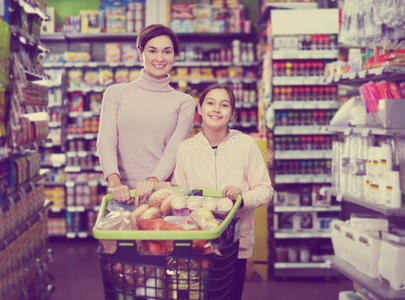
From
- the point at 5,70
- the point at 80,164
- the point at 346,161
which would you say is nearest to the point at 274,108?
the point at 346,161

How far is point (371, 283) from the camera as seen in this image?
9.94ft

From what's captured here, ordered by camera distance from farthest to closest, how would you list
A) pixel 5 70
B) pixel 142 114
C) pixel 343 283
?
pixel 343 283 < pixel 5 70 < pixel 142 114

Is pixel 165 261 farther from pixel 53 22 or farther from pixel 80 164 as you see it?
pixel 53 22

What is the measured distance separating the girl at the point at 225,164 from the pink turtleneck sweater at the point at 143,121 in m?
0.22

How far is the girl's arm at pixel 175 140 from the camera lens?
2.08m

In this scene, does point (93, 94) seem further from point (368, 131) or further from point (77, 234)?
point (368, 131)

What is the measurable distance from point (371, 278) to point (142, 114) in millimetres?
1874

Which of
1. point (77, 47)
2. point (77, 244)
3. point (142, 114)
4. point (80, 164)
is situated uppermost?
point (77, 47)

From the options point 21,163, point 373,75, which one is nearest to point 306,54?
point 373,75

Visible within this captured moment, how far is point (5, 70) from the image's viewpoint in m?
3.03

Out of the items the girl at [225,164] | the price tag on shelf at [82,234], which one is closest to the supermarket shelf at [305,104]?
the girl at [225,164]

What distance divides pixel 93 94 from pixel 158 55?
198 inches

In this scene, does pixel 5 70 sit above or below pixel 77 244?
above

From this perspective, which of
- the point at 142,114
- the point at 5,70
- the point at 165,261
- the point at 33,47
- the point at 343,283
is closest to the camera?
the point at 165,261
